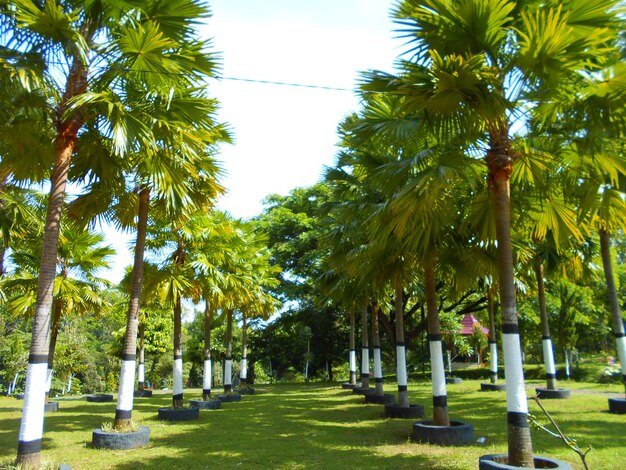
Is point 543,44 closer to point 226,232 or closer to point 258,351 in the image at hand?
point 226,232

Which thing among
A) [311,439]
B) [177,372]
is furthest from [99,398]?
[311,439]

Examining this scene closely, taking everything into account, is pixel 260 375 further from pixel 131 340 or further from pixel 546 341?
pixel 131 340

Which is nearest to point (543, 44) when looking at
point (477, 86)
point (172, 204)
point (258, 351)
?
point (477, 86)

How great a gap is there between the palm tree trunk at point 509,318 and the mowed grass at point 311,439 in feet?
4.32

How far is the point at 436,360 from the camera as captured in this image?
31.4 feet

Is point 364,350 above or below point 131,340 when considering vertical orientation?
below

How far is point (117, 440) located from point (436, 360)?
21.1 ft

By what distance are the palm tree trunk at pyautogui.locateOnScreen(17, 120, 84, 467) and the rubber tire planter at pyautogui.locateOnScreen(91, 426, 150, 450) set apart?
93.9 inches

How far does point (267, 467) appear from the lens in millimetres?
7477

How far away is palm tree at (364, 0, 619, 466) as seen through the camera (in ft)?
18.5

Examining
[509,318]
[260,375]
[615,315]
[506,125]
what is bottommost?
[260,375]

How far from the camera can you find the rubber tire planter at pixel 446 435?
853 centimetres

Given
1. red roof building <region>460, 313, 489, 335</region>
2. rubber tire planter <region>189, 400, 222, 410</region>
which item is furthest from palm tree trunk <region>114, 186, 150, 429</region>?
red roof building <region>460, 313, 489, 335</region>

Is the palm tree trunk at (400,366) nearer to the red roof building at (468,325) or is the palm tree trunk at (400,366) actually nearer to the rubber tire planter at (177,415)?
the rubber tire planter at (177,415)
